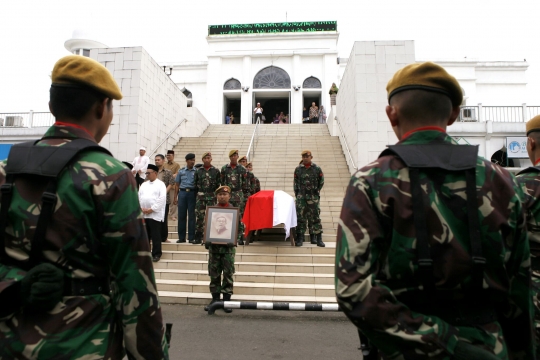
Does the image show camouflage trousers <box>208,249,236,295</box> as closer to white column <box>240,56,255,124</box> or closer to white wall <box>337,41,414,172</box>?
white wall <box>337,41,414,172</box>

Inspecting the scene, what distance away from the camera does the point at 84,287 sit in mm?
1626

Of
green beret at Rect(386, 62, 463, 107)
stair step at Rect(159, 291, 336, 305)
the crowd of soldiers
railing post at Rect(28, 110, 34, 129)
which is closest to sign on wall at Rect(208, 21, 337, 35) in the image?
railing post at Rect(28, 110, 34, 129)

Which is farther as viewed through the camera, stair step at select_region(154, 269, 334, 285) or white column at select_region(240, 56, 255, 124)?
white column at select_region(240, 56, 255, 124)

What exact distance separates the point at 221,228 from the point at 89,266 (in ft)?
14.8

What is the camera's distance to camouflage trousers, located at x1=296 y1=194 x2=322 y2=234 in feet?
27.4

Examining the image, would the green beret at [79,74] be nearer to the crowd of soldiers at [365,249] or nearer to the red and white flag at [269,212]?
the crowd of soldiers at [365,249]

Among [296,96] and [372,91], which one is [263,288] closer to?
[372,91]

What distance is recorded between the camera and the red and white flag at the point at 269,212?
8047 mm

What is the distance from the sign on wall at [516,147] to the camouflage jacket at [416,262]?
18.0 m

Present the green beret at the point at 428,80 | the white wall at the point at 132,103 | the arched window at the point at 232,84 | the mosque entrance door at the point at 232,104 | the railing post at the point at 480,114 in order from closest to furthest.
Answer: the green beret at the point at 428,80, the white wall at the point at 132,103, the railing post at the point at 480,114, the mosque entrance door at the point at 232,104, the arched window at the point at 232,84

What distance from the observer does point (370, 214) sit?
5.15 ft

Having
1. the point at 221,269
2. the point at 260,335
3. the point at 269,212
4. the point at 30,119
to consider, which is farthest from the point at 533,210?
the point at 30,119

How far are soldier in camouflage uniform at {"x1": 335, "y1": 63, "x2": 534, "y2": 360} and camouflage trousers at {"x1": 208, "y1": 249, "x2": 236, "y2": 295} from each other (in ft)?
15.5

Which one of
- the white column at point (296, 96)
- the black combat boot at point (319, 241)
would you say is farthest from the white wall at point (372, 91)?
the white column at point (296, 96)
